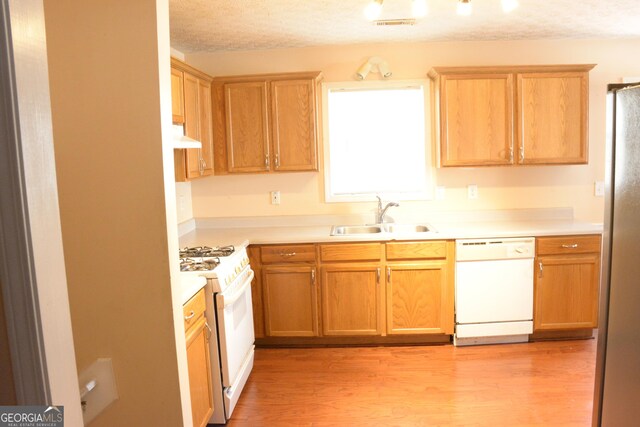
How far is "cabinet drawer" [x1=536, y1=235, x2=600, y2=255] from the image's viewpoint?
3699mm

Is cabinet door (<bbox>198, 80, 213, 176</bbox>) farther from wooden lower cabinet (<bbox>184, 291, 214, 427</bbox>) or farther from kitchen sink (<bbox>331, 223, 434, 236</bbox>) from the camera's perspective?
wooden lower cabinet (<bbox>184, 291, 214, 427</bbox>)

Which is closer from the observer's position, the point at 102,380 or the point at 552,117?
the point at 102,380

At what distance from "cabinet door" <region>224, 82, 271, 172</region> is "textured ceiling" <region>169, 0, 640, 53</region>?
0.37 meters

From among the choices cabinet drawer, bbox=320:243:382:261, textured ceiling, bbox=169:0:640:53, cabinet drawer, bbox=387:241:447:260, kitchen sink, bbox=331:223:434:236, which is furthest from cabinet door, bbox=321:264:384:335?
textured ceiling, bbox=169:0:640:53

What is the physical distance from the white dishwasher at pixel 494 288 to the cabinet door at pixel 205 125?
1.92 meters

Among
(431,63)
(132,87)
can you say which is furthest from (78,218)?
(431,63)

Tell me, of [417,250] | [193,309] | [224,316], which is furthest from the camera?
[417,250]

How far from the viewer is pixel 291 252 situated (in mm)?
3740

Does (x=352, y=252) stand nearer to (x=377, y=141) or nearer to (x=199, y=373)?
(x=377, y=141)

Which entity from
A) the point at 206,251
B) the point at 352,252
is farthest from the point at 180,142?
the point at 352,252

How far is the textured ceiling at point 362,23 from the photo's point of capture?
3064 millimetres

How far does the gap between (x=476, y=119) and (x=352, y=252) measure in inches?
54.3

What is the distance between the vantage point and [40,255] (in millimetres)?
740

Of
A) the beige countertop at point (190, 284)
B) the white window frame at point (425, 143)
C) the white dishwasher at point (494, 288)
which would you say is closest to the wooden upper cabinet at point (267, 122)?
the white window frame at point (425, 143)
